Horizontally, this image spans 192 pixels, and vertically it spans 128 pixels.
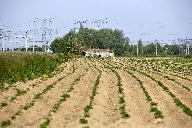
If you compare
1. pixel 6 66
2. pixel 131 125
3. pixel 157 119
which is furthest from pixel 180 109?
pixel 6 66

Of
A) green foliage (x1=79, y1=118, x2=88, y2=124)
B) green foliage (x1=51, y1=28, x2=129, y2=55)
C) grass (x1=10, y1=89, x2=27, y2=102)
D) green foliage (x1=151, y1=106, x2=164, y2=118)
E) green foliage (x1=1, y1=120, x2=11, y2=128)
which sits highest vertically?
green foliage (x1=51, y1=28, x2=129, y2=55)

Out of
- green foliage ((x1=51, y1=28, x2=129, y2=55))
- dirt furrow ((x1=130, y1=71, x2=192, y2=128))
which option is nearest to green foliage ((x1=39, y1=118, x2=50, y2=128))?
dirt furrow ((x1=130, y1=71, x2=192, y2=128))

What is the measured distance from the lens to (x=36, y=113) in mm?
14375

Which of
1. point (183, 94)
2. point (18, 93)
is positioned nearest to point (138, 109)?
point (183, 94)

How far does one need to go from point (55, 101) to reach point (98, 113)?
315 cm

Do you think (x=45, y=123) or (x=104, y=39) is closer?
(x=45, y=123)

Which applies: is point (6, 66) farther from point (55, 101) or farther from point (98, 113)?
point (98, 113)

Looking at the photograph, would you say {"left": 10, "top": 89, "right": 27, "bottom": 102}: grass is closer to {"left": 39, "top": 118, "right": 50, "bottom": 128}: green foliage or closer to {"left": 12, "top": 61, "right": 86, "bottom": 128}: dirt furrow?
{"left": 12, "top": 61, "right": 86, "bottom": 128}: dirt furrow

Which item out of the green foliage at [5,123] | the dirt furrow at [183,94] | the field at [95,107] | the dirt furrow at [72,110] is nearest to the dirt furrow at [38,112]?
the field at [95,107]

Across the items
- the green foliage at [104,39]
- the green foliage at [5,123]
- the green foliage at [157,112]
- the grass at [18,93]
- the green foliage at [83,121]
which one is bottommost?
the green foliage at [5,123]

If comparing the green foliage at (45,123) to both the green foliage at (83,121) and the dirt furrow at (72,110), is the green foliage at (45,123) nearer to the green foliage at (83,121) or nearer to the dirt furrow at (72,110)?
the dirt furrow at (72,110)

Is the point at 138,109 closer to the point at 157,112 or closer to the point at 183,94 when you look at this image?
the point at 157,112

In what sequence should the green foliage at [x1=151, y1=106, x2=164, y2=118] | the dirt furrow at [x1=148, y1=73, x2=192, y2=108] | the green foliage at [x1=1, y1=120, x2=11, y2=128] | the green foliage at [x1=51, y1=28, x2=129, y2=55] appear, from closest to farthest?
the green foliage at [x1=1, y1=120, x2=11, y2=128] < the green foliage at [x1=151, y1=106, x2=164, y2=118] < the dirt furrow at [x1=148, y1=73, x2=192, y2=108] < the green foliage at [x1=51, y1=28, x2=129, y2=55]

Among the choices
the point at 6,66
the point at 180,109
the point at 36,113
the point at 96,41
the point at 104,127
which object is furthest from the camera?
the point at 96,41
